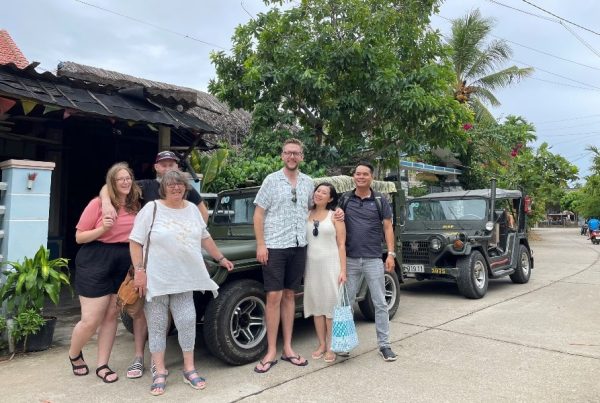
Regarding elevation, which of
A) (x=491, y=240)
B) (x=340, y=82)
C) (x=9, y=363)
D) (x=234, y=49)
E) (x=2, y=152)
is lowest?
(x=9, y=363)

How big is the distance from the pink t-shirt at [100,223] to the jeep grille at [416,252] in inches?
202

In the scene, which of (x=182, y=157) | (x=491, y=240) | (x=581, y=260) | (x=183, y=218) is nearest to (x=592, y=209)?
(x=581, y=260)

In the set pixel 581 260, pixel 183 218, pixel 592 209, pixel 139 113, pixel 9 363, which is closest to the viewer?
pixel 183 218

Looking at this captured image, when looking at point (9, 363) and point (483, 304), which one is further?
point (483, 304)

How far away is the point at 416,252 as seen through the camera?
7785 millimetres

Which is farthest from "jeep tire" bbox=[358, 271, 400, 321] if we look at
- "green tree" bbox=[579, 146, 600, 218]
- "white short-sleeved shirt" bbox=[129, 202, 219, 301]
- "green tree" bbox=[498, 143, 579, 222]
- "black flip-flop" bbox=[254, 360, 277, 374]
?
"green tree" bbox=[579, 146, 600, 218]

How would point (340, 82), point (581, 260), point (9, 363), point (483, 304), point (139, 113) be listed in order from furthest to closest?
point (581, 260), point (340, 82), point (483, 304), point (139, 113), point (9, 363)

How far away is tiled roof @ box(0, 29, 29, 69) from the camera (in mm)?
13312

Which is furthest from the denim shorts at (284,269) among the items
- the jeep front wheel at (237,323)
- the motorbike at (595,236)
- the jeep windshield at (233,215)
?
the motorbike at (595,236)

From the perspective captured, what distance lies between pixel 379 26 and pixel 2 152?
6494 millimetres

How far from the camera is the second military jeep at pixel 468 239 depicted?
7.38 m

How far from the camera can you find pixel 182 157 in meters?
7.84

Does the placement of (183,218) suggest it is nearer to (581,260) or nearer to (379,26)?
(379,26)

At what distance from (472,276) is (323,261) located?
12.9 ft
